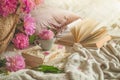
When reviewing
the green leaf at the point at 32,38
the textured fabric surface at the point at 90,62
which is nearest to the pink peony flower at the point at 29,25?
the green leaf at the point at 32,38

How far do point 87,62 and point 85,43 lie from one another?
0.28 metres

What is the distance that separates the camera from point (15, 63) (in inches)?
49.4

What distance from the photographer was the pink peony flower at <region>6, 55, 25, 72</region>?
125 centimetres

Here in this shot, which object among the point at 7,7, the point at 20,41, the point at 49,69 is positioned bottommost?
the point at 49,69

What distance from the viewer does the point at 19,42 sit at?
1442 mm

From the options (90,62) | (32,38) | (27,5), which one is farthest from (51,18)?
(90,62)

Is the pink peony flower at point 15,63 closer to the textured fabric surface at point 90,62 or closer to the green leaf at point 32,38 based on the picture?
the textured fabric surface at point 90,62

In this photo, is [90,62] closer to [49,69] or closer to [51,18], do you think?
[49,69]

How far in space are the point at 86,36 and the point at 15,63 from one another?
54 centimetres

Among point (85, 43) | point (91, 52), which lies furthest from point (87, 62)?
point (85, 43)

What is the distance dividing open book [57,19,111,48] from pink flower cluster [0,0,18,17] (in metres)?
0.42

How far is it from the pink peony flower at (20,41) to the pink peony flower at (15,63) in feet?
0.57

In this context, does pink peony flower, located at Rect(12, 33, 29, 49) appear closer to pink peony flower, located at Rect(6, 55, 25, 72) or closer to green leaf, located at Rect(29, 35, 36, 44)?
green leaf, located at Rect(29, 35, 36, 44)

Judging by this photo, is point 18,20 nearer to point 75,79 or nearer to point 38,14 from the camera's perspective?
point 38,14
